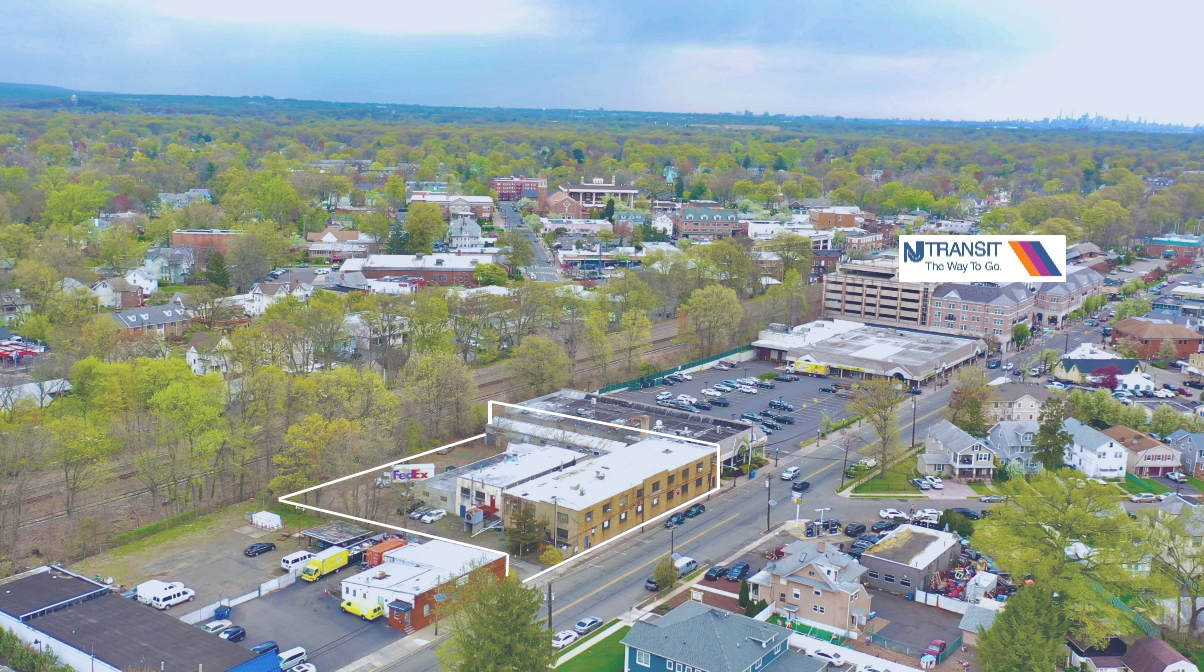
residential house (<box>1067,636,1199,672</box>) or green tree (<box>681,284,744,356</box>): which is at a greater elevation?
green tree (<box>681,284,744,356</box>)

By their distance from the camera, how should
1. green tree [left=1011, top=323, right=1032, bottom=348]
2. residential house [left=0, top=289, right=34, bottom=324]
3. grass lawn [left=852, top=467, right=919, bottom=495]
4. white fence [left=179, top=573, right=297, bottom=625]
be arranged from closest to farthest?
1. white fence [left=179, top=573, right=297, bottom=625]
2. grass lawn [left=852, top=467, right=919, bottom=495]
3. residential house [left=0, top=289, right=34, bottom=324]
4. green tree [left=1011, top=323, right=1032, bottom=348]

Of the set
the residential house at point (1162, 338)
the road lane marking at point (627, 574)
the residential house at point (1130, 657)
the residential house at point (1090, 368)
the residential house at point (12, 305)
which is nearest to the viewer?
the residential house at point (1130, 657)

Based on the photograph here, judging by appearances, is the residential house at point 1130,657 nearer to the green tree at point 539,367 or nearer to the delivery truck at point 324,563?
the delivery truck at point 324,563

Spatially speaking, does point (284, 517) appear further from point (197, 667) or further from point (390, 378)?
point (390, 378)

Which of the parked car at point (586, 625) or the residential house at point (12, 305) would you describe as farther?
the residential house at point (12, 305)

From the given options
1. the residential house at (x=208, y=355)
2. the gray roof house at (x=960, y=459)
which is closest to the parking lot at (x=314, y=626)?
the residential house at (x=208, y=355)

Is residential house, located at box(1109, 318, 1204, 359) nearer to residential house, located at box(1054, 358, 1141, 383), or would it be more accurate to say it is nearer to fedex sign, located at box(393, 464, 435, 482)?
residential house, located at box(1054, 358, 1141, 383)

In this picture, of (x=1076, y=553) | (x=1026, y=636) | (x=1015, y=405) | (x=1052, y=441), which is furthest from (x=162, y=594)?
(x=1015, y=405)

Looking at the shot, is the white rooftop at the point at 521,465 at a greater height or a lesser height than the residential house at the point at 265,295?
lesser

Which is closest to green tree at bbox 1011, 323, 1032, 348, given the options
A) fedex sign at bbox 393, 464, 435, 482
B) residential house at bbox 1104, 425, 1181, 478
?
residential house at bbox 1104, 425, 1181, 478
